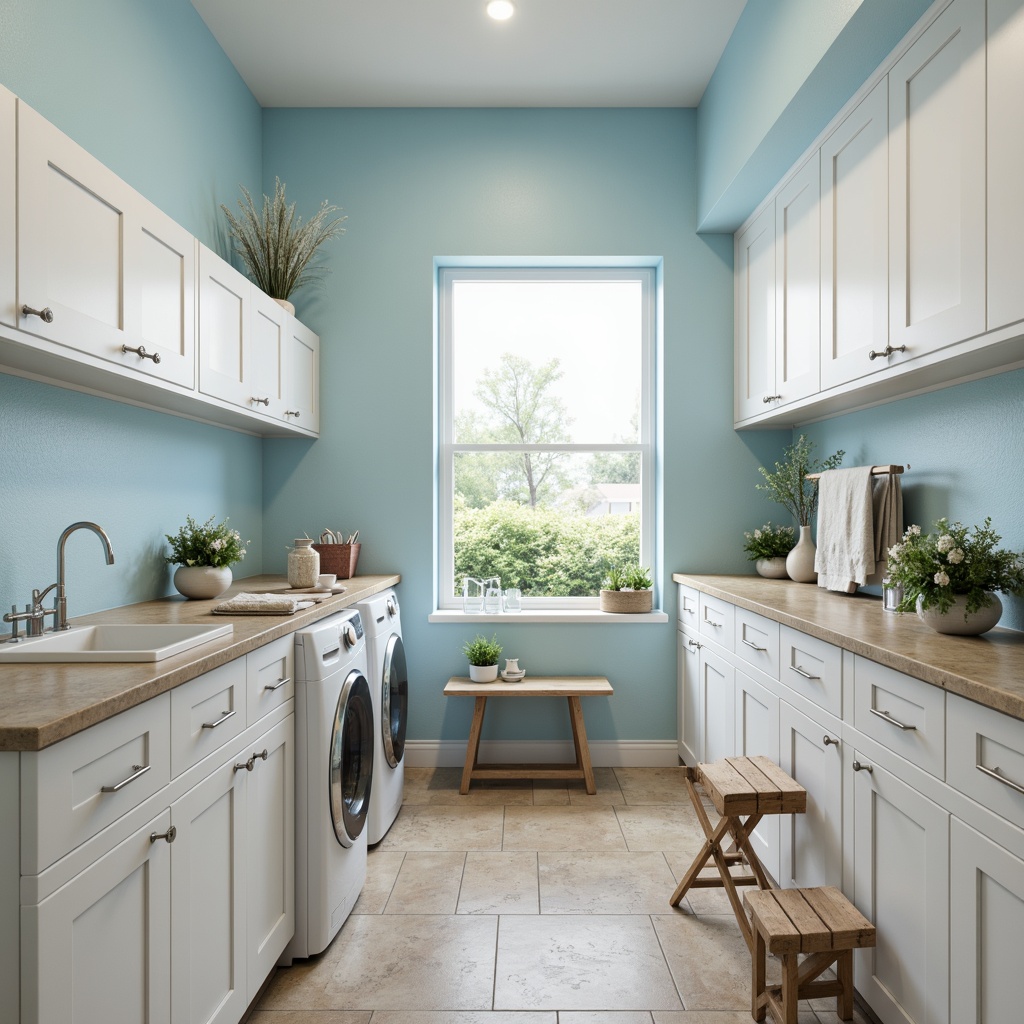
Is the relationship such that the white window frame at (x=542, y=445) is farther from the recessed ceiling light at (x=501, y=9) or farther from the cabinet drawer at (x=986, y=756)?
the cabinet drawer at (x=986, y=756)

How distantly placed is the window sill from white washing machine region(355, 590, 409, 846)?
48 cm

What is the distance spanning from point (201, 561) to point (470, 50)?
2384 mm

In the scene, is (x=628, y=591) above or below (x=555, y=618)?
above

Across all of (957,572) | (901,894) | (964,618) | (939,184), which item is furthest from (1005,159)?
(901,894)

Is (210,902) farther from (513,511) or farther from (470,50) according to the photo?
(470,50)

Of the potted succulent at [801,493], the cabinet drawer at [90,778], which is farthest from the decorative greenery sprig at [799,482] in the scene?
the cabinet drawer at [90,778]

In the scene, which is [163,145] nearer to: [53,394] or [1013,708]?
[53,394]

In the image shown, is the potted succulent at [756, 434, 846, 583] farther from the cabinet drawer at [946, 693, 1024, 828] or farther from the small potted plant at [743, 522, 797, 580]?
the cabinet drawer at [946, 693, 1024, 828]

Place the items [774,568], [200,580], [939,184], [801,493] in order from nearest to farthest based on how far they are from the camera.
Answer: [939,184] < [200,580] < [801,493] < [774,568]

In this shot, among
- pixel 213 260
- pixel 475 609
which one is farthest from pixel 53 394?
pixel 475 609

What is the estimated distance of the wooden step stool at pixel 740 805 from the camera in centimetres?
188

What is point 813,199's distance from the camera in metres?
2.54

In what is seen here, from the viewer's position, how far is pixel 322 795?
1.98 m

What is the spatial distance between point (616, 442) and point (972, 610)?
7.16ft
